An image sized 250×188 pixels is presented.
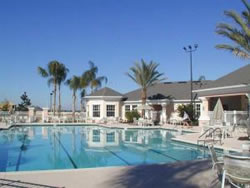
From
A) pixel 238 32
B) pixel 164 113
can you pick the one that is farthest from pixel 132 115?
pixel 238 32

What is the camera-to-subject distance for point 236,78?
83.6 feet

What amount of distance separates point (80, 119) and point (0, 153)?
23.2m

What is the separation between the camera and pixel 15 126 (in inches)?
1319

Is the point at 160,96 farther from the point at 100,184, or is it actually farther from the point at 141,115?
the point at 100,184

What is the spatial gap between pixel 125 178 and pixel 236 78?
2000 cm

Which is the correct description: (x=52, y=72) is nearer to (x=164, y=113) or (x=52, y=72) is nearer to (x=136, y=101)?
(x=136, y=101)

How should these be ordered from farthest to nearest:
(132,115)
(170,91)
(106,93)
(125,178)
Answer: (106,93) < (170,91) < (132,115) < (125,178)

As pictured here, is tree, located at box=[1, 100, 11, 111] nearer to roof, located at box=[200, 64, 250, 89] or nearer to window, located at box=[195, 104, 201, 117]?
window, located at box=[195, 104, 201, 117]

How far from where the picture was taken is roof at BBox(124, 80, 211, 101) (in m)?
36.6

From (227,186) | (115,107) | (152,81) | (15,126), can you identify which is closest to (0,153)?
(227,186)

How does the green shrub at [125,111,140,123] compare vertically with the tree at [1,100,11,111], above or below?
below

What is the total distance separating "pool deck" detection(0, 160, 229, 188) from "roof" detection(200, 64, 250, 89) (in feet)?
55.2

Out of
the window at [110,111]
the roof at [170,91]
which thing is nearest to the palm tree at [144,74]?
the roof at [170,91]

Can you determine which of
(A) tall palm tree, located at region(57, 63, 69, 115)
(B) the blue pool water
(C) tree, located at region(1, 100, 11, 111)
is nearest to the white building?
(A) tall palm tree, located at region(57, 63, 69, 115)
